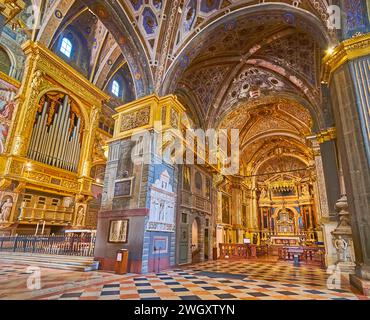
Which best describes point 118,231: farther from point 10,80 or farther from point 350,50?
point 10,80

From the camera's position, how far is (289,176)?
26.2 metres

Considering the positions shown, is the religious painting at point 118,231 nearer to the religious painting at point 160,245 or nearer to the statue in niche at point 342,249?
the religious painting at point 160,245

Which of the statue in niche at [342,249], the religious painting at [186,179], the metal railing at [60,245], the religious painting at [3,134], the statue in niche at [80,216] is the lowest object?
the metal railing at [60,245]

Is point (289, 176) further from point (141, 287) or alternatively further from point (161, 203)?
point (141, 287)

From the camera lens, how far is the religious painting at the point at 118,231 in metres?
7.16

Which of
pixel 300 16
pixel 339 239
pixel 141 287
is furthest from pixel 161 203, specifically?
pixel 300 16

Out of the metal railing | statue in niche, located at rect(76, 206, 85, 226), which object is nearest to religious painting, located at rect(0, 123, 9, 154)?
the metal railing

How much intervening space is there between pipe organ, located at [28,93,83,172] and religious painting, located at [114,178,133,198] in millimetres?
7086

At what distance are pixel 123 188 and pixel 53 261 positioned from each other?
3500mm

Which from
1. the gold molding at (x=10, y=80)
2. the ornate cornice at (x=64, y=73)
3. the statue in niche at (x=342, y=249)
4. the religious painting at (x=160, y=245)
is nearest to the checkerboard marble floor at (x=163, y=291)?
the statue in niche at (x=342, y=249)

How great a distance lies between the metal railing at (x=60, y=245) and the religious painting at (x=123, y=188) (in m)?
2.26

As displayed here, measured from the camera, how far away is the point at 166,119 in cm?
838

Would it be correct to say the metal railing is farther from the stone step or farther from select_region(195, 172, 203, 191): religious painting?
select_region(195, 172, 203, 191): religious painting

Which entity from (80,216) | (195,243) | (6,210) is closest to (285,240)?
(195,243)
